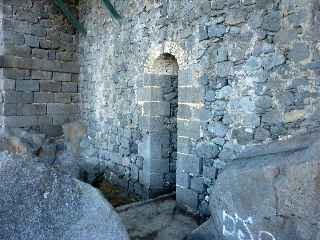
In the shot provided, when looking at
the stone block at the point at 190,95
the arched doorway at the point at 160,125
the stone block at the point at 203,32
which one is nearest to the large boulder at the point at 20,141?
the arched doorway at the point at 160,125

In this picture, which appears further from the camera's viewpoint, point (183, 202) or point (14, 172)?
point (183, 202)

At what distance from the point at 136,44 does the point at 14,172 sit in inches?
132

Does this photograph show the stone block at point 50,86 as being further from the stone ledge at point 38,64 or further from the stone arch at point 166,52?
the stone arch at point 166,52

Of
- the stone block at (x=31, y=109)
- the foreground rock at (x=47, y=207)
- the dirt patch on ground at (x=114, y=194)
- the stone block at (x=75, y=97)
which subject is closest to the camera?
the foreground rock at (x=47, y=207)

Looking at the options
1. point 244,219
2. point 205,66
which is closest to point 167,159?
point 205,66

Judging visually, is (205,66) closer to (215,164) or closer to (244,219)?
(215,164)

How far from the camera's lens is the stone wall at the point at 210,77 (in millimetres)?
2941

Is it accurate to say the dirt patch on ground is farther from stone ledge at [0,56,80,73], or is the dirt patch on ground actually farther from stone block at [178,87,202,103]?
stone ledge at [0,56,80,73]

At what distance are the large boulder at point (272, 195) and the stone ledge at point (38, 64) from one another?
16.6 feet

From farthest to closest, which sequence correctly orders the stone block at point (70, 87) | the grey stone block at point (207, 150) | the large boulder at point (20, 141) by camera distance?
the stone block at point (70, 87)
the large boulder at point (20, 141)
the grey stone block at point (207, 150)

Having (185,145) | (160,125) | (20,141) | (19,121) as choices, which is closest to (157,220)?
(185,145)

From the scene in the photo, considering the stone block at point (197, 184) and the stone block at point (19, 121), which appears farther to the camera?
the stone block at point (19, 121)

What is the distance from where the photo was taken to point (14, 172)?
7.19ft

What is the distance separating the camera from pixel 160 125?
16.1ft
